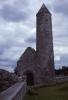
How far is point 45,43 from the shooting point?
42.2 meters

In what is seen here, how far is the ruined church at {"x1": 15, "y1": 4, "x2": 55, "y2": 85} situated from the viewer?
42219 mm

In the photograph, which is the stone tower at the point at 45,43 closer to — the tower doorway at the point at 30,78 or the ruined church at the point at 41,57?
the ruined church at the point at 41,57

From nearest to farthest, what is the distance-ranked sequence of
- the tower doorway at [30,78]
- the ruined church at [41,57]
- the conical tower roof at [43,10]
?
the ruined church at [41,57]
the tower doorway at [30,78]
the conical tower roof at [43,10]

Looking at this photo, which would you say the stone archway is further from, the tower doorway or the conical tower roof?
the conical tower roof

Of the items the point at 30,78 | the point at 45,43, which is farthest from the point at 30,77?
the point at 45,43

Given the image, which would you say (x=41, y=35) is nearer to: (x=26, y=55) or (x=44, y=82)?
(x=26, y=55)

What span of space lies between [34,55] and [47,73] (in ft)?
10.8

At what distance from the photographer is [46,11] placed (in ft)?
142

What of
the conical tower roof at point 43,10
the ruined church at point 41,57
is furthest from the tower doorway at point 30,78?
the conical tower roof at point 43,10

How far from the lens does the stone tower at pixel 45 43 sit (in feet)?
139

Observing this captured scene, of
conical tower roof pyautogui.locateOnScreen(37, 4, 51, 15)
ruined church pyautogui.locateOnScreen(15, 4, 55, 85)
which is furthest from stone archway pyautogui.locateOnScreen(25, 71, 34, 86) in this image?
conical tower roof pyautogui.locateOnScreen(37, 4, 51, 15)

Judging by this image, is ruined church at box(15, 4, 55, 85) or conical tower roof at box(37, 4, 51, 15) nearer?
ruined church at box(15, 4, 55, 85)

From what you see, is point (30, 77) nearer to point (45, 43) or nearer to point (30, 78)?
point (30, 78)

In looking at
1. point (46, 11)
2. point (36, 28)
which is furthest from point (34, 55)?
point (46, 11)
